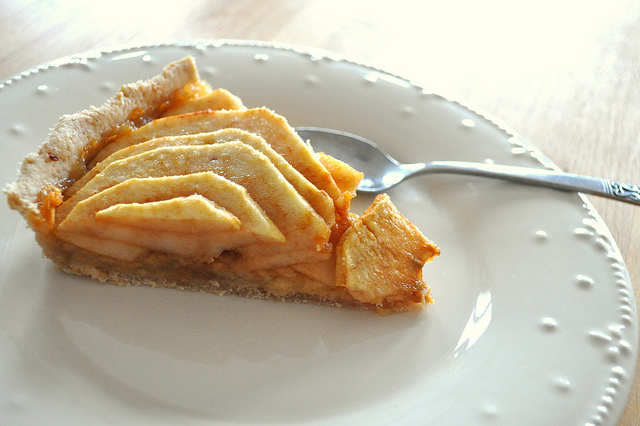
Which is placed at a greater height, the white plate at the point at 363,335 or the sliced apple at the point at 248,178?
the sliced apple at the point at 248,178

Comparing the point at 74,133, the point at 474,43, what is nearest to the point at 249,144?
the point at 74,133

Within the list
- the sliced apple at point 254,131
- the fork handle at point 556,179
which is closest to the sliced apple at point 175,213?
the sliced apple at point 254,131

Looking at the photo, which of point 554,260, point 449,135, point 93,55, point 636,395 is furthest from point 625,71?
point 93,55

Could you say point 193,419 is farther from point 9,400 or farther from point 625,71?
point 625,71

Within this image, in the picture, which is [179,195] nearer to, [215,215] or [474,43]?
[215,215]

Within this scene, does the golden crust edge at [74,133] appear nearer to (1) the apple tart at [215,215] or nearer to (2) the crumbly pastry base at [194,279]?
(1) the apple tart at [215,215]

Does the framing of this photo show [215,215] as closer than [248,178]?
Yes
